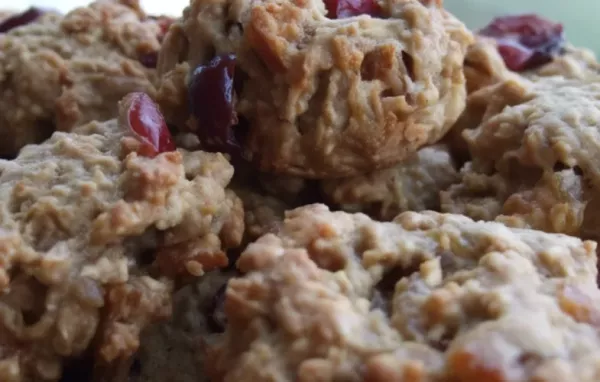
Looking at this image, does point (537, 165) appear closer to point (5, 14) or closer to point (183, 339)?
point (183, 339)

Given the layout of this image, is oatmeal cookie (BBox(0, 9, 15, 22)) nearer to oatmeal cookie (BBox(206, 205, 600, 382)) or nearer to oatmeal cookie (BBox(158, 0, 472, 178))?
oatmeal cookie (BBox(158, 0, 472, 178))

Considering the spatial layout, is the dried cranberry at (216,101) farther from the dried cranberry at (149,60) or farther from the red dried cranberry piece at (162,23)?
the red dried cranberry piece at (162,23)

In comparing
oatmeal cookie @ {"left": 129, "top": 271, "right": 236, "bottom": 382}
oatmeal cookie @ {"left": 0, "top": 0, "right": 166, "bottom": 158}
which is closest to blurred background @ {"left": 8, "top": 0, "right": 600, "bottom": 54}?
oatmeal cookie @ {"left": 0, "top": 0, "right": 166, "bottom": 158}

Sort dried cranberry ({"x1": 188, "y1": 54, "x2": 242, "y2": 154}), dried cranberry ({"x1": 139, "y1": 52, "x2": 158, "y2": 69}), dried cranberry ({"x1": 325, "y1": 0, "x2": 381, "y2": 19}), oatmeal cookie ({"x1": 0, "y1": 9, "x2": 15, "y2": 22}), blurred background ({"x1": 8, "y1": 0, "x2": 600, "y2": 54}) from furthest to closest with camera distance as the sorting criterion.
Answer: blurred background ({"x1": 8, "y1": 0, "x2": 600, "y2": 54}), oatmeal cookie ({"x1": 0, "y1": 9, "x2": 15, "y2": 22}), dried cranberry ({"x1": 139, "y1": 52, "x2": 158, "y2": 69}), dried cranberry ({"x1": 325, "y1": 0, "x2": 381, "y2": 19}), dried cranberry ({"x1": 188, "y1": 54, "x2": 242, "y2": 154})

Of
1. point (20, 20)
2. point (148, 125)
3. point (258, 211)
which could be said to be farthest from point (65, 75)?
point (258, 211)

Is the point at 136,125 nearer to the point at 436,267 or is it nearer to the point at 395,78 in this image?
the point at 395,78

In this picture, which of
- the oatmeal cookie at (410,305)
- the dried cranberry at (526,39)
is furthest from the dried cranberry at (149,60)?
the dried cranberry at (526,39)
